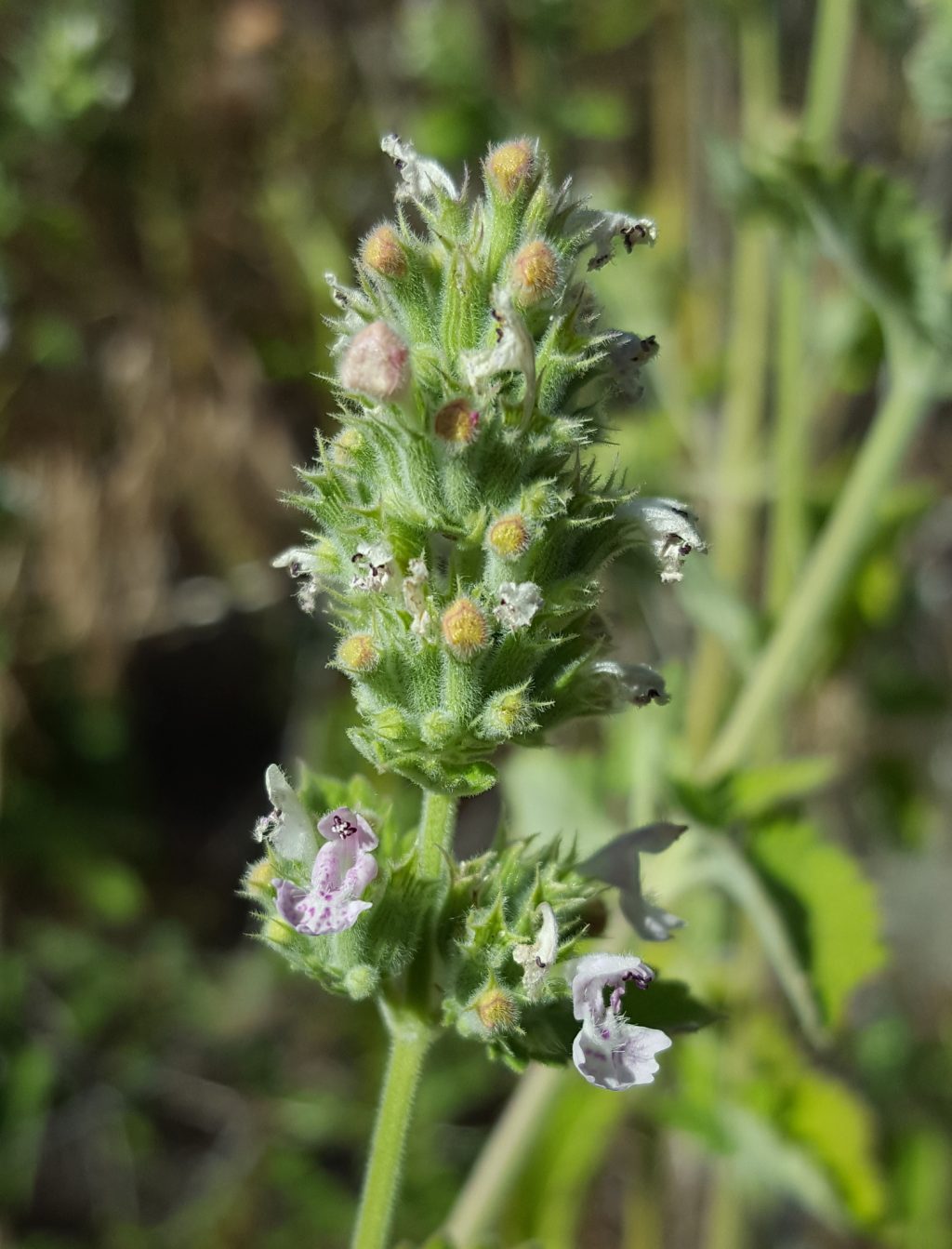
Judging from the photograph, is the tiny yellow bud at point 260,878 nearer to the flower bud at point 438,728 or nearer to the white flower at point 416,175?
the flower bud at point 438,728

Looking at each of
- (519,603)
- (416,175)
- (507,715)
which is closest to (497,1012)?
(507,715)

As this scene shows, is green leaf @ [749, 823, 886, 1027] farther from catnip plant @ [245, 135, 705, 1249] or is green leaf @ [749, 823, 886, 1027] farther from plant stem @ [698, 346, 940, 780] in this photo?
catnip plant @ [245, 135, 705, 1249]

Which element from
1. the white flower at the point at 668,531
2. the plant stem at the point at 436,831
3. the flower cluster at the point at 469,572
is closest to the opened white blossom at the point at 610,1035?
the flower cluster at the point at 469,572

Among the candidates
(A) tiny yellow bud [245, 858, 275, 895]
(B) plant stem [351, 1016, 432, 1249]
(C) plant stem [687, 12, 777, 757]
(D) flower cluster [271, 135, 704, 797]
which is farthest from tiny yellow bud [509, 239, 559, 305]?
(C) plant stem [687, 12, 777, 757]

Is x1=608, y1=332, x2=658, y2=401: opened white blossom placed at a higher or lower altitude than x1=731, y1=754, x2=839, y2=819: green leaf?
higher

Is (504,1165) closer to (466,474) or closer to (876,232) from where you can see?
(466,474)

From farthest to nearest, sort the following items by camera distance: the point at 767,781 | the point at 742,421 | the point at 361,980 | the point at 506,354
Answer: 1. the point at 742,421
2. the point at 767,781
3. the point at 361,980
4. the point at 506,354
